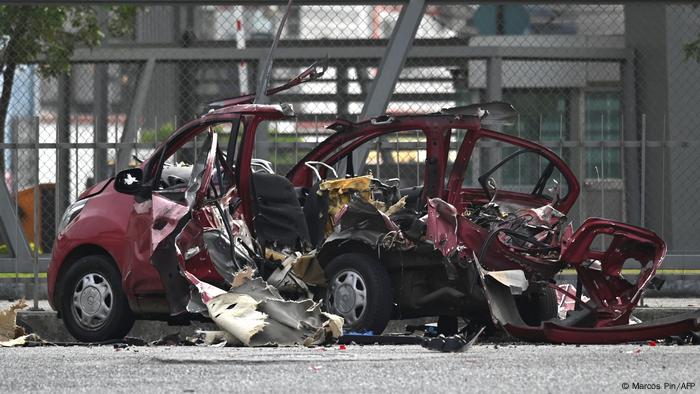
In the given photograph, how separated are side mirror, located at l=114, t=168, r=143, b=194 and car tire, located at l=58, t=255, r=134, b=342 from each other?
1.73ft

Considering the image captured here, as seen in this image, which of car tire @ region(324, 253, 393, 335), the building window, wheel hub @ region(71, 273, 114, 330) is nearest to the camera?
car tire @ region(324, 253, 393, 335)

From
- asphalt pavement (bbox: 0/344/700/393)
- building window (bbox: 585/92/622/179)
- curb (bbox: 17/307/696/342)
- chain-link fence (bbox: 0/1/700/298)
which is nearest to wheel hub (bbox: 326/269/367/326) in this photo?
asphalt pavement (bbox: 0/344/700/393)

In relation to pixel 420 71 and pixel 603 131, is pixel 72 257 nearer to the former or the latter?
pixel 603 131

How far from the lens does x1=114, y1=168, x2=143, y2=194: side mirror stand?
11.0 metres

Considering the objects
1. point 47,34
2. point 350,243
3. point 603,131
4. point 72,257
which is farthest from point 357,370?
point 47,34

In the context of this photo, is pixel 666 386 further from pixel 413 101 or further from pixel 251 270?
pixel 413 101

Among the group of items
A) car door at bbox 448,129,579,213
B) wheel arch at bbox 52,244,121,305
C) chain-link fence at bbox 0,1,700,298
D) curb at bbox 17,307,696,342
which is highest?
chain-link fence at bbox 0,1,700,298

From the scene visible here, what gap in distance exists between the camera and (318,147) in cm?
1173

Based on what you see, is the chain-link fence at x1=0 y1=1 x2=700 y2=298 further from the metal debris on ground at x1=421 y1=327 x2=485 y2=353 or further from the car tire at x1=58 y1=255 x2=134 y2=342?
the metal debris on ground at x1=421 y1=327 x2=485 y2=353

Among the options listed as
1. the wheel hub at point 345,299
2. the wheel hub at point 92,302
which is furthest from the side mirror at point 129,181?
the wheel hub at point 345,299

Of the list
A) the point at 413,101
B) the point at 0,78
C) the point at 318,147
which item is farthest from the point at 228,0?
the point at 413,101

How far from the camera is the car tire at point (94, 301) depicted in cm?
1104

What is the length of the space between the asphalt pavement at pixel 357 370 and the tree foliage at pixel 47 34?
7.85 meters

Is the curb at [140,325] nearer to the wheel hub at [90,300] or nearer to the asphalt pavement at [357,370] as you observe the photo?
the wheel hub at [90,300]
